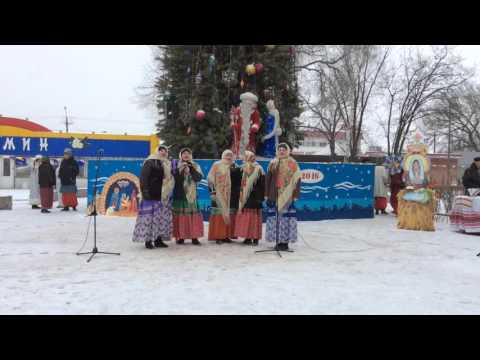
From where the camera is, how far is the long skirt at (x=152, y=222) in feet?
22.7

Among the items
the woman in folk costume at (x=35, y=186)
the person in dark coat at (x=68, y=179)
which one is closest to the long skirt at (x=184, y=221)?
the person in dark coat at (x=68, y=179)

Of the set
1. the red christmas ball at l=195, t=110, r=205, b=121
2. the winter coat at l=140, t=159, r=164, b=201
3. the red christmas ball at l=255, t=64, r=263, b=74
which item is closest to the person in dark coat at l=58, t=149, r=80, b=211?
the red christmas ball at l=195, t=110, r=205, b=121

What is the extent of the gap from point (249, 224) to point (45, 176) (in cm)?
767

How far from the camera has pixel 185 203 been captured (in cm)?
738

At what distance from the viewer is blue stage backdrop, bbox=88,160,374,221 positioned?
35.9 ft

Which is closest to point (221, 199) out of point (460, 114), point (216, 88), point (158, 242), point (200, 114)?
point (158, 242)

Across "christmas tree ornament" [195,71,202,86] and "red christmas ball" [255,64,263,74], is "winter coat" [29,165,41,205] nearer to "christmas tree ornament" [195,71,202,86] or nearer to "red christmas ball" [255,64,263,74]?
"christmas tree ornament" [195,71,202,86]

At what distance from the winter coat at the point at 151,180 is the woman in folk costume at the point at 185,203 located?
349 mm

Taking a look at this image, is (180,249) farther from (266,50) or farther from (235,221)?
(266,50)

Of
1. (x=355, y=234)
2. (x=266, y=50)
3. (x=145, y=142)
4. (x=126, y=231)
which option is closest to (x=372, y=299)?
(x=355, y=234)

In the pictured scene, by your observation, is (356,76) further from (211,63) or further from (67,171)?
(67,171)

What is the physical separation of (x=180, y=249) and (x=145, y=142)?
36.9 feet

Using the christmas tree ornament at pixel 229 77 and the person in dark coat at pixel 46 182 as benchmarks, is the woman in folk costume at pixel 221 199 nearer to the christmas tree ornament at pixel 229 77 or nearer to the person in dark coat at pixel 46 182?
the person in dark coat at pixel 46 182

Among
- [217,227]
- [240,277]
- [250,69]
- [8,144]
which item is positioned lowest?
[240,277]
